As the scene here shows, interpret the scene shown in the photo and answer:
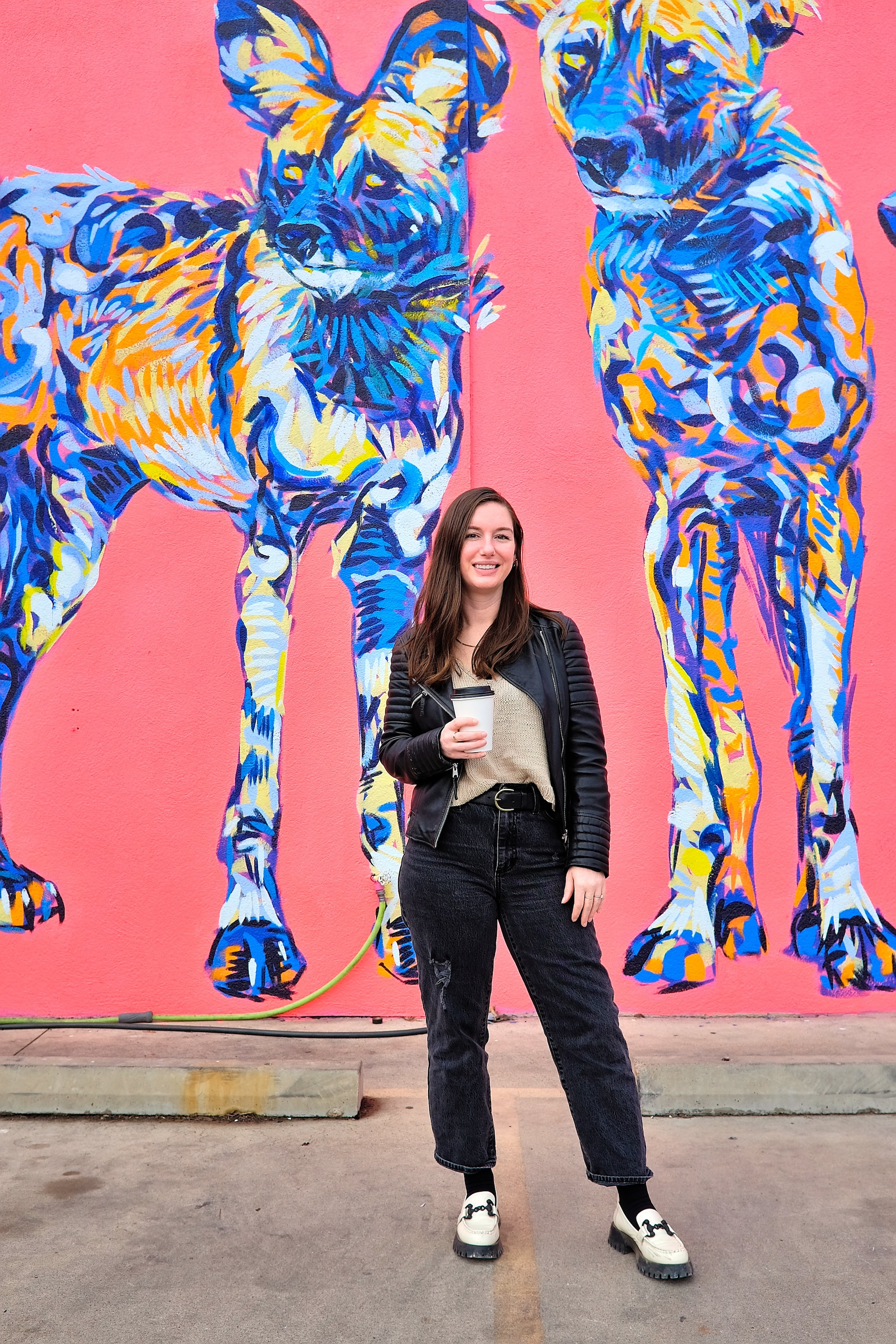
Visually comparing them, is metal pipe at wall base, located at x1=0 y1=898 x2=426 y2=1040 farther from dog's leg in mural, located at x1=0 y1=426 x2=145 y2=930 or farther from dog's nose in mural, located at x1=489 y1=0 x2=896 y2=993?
dog's nose in mural, located at x1=489 y1=0 x2=896 y2=993

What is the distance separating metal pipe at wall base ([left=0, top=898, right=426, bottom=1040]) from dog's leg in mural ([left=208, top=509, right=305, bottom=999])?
0.31 ft

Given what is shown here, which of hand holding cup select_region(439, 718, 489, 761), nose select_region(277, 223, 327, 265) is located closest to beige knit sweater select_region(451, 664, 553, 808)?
hand holding cup select_region(439, 718, 489, 761)

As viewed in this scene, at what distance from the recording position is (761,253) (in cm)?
425

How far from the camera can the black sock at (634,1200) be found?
2.45m

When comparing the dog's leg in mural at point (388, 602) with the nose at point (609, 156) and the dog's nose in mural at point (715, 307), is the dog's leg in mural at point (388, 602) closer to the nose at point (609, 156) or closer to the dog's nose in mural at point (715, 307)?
the dog's nose in mural at point (715, 307)

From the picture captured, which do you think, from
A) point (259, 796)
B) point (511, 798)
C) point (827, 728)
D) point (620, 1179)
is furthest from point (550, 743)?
point (827, 728)

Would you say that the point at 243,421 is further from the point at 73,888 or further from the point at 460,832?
→ the point at 460,832

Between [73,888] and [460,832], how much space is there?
233 centimetres

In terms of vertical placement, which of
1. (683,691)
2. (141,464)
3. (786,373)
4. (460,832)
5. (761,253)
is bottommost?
(460,832)

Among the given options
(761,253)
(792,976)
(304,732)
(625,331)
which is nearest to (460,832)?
(304,732)

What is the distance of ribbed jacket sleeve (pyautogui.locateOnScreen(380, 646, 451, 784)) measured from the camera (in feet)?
7.95

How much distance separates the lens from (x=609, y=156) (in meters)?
4.26

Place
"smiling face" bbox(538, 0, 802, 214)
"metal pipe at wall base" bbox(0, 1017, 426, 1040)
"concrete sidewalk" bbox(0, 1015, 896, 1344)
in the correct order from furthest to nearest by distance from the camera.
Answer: "smiling face" bbox(538, 0, 802, 214), "metal pipe at wall base" bbox(0, 1017, 426, 1040), "concrete sidewalk" bbox(0, 1015, 896, 1344)

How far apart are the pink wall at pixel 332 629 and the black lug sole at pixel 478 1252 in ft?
5.38
